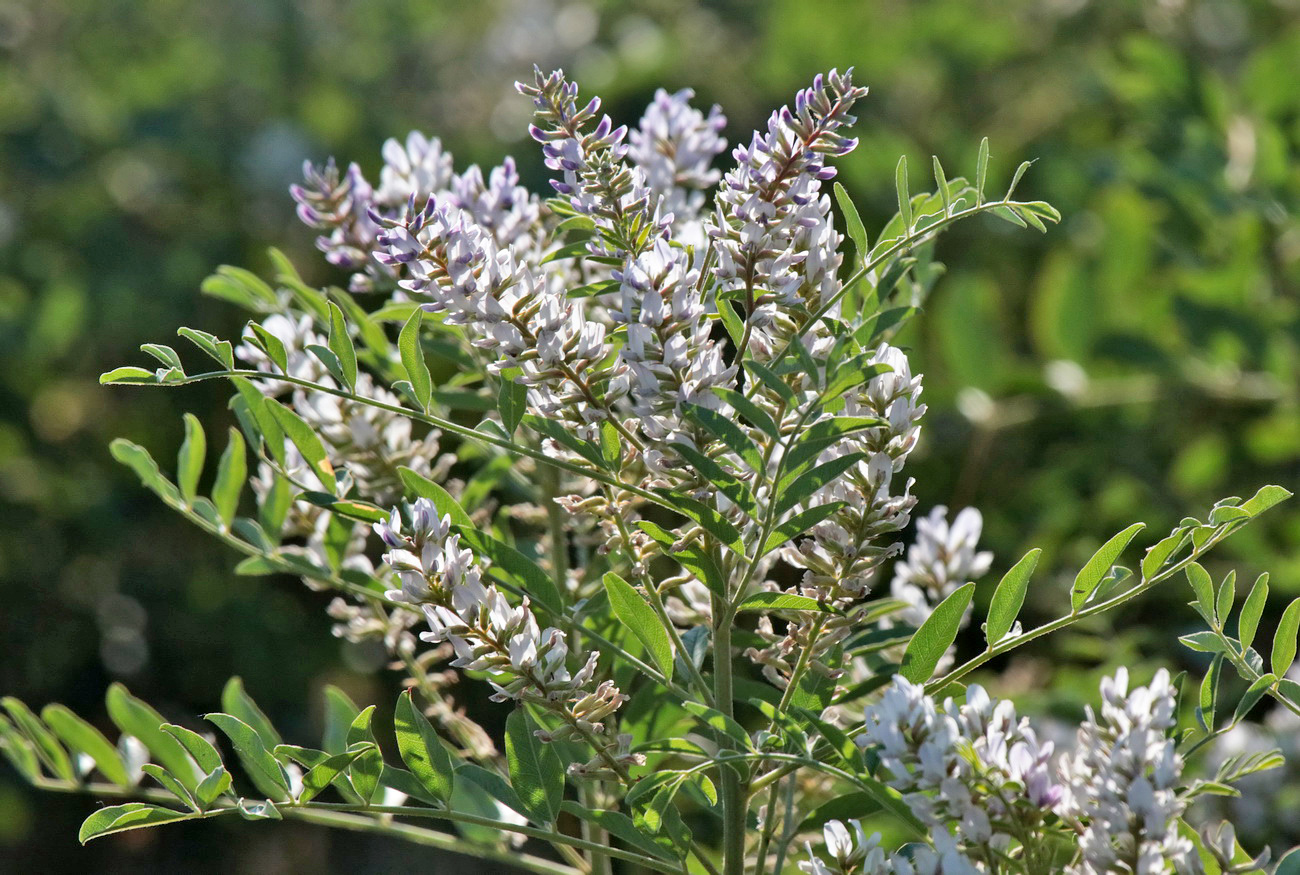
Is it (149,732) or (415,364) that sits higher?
(415,364)

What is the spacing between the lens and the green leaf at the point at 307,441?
62 centimetres

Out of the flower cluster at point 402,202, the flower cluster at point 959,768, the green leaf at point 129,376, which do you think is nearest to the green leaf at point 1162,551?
the flower cluster at point 959,768

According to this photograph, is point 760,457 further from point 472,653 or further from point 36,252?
point 36,252

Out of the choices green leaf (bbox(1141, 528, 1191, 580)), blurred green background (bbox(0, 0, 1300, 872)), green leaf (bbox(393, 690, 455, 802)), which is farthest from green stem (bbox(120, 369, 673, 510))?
blurred green background (bbox(0, 0, 1300, 872))

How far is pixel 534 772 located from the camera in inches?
22.7

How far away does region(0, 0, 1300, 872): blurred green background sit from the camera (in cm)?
141

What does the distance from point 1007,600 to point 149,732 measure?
0.50 metres

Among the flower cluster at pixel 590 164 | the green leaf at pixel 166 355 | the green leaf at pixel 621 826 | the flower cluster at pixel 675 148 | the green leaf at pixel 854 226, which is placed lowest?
the green leaf at pixel 621 826

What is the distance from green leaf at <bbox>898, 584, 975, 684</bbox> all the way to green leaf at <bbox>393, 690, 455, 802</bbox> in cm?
21

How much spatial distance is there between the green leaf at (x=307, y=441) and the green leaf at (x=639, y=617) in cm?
18

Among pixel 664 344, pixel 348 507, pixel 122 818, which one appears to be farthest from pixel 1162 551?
pixel 122 818

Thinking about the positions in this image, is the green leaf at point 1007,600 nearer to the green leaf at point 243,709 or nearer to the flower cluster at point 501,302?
the flower cluster at point 501,302

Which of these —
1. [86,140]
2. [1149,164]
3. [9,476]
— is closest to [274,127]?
[86,140]

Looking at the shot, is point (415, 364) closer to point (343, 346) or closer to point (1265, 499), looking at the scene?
point (343, 346)
